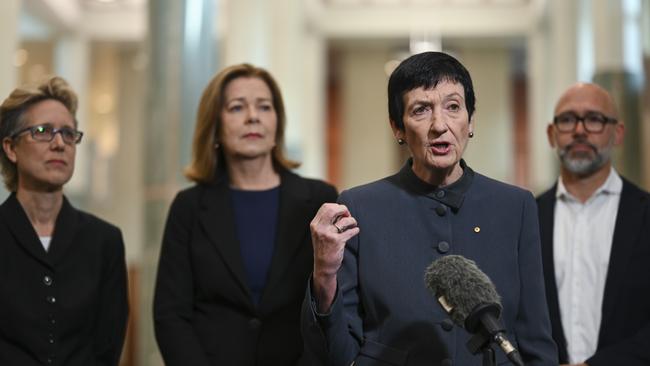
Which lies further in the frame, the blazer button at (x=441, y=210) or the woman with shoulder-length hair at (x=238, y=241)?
the woman with shoulder-length hair at (x=238, y=241)

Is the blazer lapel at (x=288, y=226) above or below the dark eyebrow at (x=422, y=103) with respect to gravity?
below

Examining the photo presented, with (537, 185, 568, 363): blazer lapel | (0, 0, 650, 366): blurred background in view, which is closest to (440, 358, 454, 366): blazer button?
(537, 185, 568, 363): blazer lapel

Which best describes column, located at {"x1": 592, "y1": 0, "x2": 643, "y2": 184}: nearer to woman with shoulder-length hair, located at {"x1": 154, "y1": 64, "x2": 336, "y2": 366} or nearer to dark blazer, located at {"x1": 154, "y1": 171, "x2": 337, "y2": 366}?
woman with shoulder-length hair, located at {"x1": 154, "y1": 64, "x2": 336, "y2": 366}

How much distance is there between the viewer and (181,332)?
3.75 metres

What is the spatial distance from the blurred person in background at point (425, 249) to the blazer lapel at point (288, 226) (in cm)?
96

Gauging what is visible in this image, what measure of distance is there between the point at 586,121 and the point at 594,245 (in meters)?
0.58

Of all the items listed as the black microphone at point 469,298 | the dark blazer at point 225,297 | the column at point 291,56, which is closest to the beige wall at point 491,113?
Answer: the column at point 291,56

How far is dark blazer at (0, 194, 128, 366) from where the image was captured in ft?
11.7

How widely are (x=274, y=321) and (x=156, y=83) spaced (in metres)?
4.37

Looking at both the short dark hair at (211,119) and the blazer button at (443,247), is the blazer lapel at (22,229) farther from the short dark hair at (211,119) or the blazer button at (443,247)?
Answer: the blazer button at (443,247)

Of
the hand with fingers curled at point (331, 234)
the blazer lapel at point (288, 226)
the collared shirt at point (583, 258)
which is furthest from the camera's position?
the collared shirt at point (583, 258)

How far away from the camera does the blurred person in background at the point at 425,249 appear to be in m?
2.76

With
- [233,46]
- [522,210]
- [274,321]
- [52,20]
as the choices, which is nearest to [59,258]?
[274,321]

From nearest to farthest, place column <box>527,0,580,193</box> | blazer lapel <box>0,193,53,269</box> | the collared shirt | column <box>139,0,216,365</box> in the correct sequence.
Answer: blazer lapel <box>0,193,53,269</box> < the collared shirt < column <box>139,0,216,365</box> < column <box>527,0,580,193</box>
